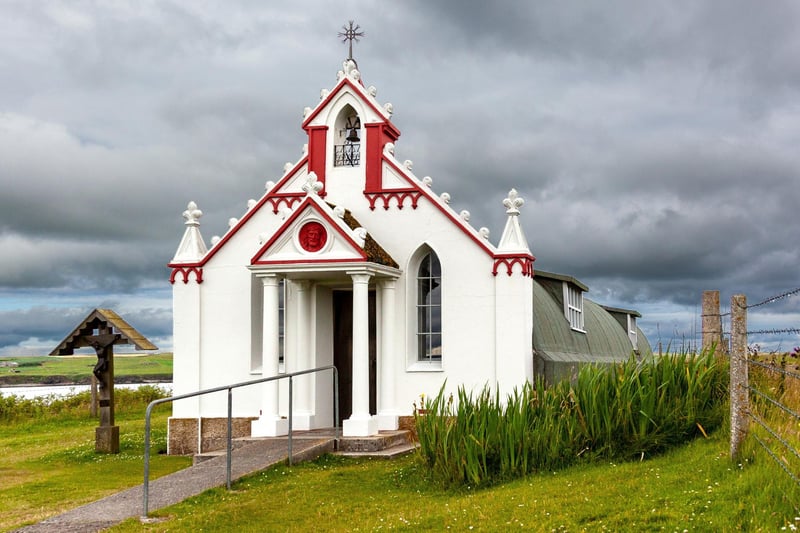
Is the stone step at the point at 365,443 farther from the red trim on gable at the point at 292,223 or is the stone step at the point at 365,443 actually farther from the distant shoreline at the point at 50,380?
the distant shoreline at the point at 50,380

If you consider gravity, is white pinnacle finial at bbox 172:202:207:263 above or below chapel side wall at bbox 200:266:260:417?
above

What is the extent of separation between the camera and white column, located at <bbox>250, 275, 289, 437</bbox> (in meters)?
17.8

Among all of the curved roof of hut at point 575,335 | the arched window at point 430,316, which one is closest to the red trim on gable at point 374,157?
the arched window at point 430,316

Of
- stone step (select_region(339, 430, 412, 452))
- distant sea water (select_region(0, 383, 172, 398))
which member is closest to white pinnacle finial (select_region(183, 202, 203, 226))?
stone step (select_region(339, 430, 412, 452))

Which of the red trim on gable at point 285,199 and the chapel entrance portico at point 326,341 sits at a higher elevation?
the red trim on gable at point 285,199

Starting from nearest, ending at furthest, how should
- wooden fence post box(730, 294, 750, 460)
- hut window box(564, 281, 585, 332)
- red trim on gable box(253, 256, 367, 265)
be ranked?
wooden fence post box(730, 294, 750, 460)
red trim on gable box(253, 256, 367, 265)
hut window box(564, 281, 585, 332)

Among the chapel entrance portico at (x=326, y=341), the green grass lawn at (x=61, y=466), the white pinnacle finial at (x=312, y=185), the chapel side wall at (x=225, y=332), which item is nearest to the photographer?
the green grass lawn at (x=61, y=466)

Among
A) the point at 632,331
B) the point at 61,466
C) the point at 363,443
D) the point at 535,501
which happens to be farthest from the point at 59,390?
the point at 535,501

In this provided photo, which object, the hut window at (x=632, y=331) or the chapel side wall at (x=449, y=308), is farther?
the hut window at (x=632, y=331)

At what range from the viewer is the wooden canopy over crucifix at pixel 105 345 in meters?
20.2

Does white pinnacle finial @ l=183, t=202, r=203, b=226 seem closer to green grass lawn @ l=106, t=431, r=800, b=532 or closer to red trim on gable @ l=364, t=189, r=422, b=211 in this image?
red trim on gable @ l=364, t=189, r=422, b=211

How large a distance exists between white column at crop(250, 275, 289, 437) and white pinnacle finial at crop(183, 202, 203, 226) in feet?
9.50

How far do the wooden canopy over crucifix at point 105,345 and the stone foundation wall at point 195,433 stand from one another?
155 centimetres

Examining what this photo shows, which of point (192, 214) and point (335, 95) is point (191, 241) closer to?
point (192, 214)
